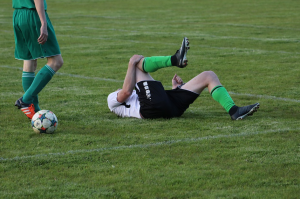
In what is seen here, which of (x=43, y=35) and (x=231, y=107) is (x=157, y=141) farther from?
(x=43, y=35)

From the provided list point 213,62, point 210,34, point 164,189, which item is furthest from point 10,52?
point 164,189

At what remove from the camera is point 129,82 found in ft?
21.2

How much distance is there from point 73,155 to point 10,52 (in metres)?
9.02

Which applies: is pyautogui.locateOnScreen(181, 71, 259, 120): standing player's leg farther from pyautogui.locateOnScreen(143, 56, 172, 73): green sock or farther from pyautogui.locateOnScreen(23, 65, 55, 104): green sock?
pyautogui.locateOnScreen(23, 65, 55, 104): green sock

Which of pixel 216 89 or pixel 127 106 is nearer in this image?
pixel 216 89

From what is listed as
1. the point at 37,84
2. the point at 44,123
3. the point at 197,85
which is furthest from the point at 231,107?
the point at 37,84

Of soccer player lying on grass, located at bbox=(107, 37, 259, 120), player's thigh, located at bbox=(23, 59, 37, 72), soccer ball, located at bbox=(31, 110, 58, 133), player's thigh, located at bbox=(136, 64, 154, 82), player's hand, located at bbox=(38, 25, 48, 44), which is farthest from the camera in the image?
player's thigh, located at bbox=(23, 59, 37, 72)

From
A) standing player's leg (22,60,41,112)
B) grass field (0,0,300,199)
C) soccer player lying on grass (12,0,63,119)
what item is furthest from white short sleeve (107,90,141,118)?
standing player's leg (22,60,41,112)

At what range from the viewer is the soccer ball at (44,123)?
18.8 feet

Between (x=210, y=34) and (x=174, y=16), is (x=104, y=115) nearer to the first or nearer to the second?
(x=210, y=34)

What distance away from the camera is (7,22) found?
70.7 ft

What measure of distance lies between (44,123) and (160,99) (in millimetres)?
1386

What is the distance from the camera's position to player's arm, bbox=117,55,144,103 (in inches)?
254

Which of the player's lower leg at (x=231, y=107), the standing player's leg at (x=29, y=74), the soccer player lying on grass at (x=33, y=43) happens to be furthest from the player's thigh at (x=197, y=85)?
the standing player's leg at (x=29, y=74)
